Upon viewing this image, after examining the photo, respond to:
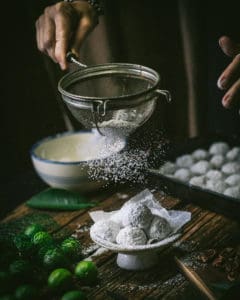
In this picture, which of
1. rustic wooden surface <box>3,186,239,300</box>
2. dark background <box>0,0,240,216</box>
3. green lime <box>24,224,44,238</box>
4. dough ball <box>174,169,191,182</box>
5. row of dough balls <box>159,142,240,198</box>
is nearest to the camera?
rustic wooden surface <box>3,186,239,300</box>

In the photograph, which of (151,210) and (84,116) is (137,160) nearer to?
(151,210)

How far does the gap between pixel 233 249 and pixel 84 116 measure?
23.9 inches

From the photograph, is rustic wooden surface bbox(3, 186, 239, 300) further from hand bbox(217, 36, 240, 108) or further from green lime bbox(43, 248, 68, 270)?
hand bbox(217, 36, 240, 108)

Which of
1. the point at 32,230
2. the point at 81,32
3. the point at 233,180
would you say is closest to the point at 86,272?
the point at 32,230

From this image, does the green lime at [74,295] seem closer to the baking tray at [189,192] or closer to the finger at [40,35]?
the baking tray at [189,192]

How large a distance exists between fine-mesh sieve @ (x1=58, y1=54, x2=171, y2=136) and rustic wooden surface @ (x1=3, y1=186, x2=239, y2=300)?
39 cm

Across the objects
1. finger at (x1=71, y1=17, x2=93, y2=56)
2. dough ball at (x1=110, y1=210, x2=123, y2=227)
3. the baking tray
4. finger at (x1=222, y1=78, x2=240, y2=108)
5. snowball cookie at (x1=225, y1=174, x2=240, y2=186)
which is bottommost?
snowball cookie at (x1=225, y1=174, x2=240, y2=186)

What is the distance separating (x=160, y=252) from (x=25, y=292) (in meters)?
0.47

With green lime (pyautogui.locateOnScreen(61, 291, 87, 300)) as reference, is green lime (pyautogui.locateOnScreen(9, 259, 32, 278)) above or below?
above

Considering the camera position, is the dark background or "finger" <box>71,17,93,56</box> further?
the dark background

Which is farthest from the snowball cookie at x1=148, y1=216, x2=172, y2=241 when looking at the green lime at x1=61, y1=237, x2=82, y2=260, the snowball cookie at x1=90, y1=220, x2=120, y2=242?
the green lime at x1=61, y1=237, x2=82, y2=260

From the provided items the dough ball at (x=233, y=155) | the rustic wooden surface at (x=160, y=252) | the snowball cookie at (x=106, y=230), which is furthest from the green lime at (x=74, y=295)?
the dough ball at (x=233, y=155)

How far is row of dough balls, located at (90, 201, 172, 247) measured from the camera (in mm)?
1555

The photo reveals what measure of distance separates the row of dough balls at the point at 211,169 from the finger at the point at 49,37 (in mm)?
619
